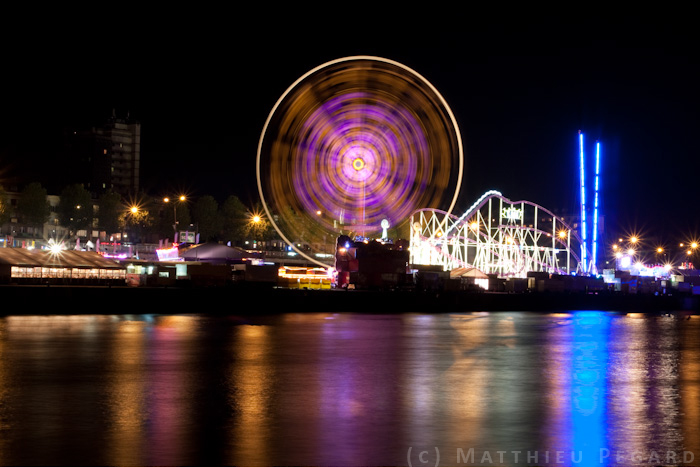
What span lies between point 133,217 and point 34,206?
58.2 feet

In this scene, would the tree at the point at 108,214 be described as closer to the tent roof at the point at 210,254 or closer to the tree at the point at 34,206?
the tree at the point at 34,206

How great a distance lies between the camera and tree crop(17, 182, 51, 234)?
392ft

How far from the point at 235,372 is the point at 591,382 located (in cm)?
830

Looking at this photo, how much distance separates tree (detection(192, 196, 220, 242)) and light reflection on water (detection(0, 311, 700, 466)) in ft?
331

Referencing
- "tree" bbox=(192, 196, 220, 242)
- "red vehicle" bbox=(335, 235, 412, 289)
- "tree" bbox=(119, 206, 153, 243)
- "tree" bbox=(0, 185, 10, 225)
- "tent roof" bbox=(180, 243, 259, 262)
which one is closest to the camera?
"red vehicle" bbox=(335, 235, 412, 289)

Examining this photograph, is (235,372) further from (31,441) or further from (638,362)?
(638,362)

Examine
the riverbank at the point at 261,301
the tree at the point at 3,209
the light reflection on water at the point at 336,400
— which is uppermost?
the tree at the point at 3,209

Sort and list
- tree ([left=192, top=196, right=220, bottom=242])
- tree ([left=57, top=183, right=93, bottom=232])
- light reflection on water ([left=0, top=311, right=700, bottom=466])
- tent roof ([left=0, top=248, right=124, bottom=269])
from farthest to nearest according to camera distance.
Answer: tree ([left=192, top=196, right=220, bottom=242]), tree ([left=57, top=183, right=93, bottom=232]), tent roof ([left=0, top=248, right=124, bottom=269]), light reflection on water ([left=0, top=311, right=700, bottom=466])

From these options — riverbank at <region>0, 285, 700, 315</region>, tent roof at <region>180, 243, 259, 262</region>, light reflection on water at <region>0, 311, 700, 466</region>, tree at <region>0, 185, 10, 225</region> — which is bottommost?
light reflection on water at <region>0, 311, 700, 466</region>

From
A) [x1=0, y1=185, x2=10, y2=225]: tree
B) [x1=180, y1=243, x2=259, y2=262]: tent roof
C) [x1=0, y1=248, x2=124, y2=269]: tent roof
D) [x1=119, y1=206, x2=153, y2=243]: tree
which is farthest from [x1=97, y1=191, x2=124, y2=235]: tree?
[x1=0, y1=248, x2=124, y2=269]: tent roof

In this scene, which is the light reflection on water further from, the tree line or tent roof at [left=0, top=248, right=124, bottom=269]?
the tree line

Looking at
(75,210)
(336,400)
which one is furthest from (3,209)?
(336,400)

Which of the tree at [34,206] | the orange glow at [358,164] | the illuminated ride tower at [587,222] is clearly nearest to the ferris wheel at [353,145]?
the orange glow at [358,164]

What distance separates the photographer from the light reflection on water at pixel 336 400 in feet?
43.1
